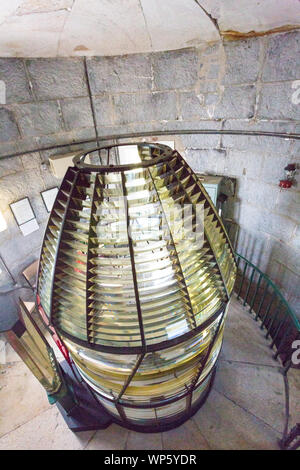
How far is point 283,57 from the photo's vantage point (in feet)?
9.08

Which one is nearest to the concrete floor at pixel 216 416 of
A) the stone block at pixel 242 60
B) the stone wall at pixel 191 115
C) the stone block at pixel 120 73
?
the stone wall at pixel 191 115

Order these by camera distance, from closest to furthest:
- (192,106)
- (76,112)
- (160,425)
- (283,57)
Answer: (160,425), (283,57), (192,106), (76,112)

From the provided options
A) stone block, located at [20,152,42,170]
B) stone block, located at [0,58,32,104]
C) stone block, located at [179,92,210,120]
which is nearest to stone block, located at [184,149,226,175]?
stone block, located at [179,92,210,120]

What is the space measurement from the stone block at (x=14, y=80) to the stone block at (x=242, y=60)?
2666mm

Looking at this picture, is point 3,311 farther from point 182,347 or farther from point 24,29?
point 24,29

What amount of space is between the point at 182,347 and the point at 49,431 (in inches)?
77.8

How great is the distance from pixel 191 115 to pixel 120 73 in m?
1.24

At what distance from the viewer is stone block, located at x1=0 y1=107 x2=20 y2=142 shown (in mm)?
3203

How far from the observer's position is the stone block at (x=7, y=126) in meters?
3.20

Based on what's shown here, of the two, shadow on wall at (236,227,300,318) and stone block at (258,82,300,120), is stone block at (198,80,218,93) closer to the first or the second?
stone block at (258,82,300,120)

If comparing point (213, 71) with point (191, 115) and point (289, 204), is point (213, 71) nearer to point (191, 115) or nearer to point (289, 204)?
point (191, 115)

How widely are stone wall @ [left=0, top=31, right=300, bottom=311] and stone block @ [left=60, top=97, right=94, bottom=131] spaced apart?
0.01 m

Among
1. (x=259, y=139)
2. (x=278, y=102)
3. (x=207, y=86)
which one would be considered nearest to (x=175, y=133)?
(x=207, y=86)

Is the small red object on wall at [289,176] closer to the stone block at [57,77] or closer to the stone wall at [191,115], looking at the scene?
the stone wall at [191,115]
